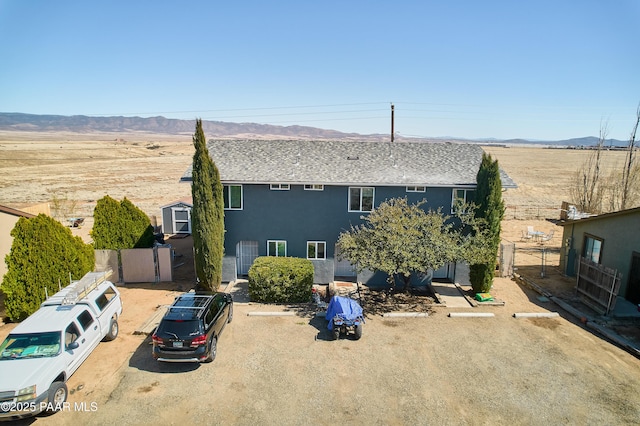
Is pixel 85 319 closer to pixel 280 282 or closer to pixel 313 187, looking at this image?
pixel 280 282

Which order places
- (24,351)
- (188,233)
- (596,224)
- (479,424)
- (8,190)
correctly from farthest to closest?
(8,190), (188,233), (596,224), (24,351), (479,424)

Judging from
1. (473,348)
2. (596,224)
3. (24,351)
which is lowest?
(473,348)

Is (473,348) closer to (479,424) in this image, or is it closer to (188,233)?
(479,424)

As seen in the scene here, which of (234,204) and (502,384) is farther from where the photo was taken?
(234,204)

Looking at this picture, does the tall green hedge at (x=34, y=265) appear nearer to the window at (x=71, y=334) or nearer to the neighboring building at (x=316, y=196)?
the window at (x=71, y=334)

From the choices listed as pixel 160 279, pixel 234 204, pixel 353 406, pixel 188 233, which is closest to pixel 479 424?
pixel 353 406

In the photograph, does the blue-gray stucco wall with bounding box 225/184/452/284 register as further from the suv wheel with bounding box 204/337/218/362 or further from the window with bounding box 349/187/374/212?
the suv wheel with bounding box 204/337/218/362
